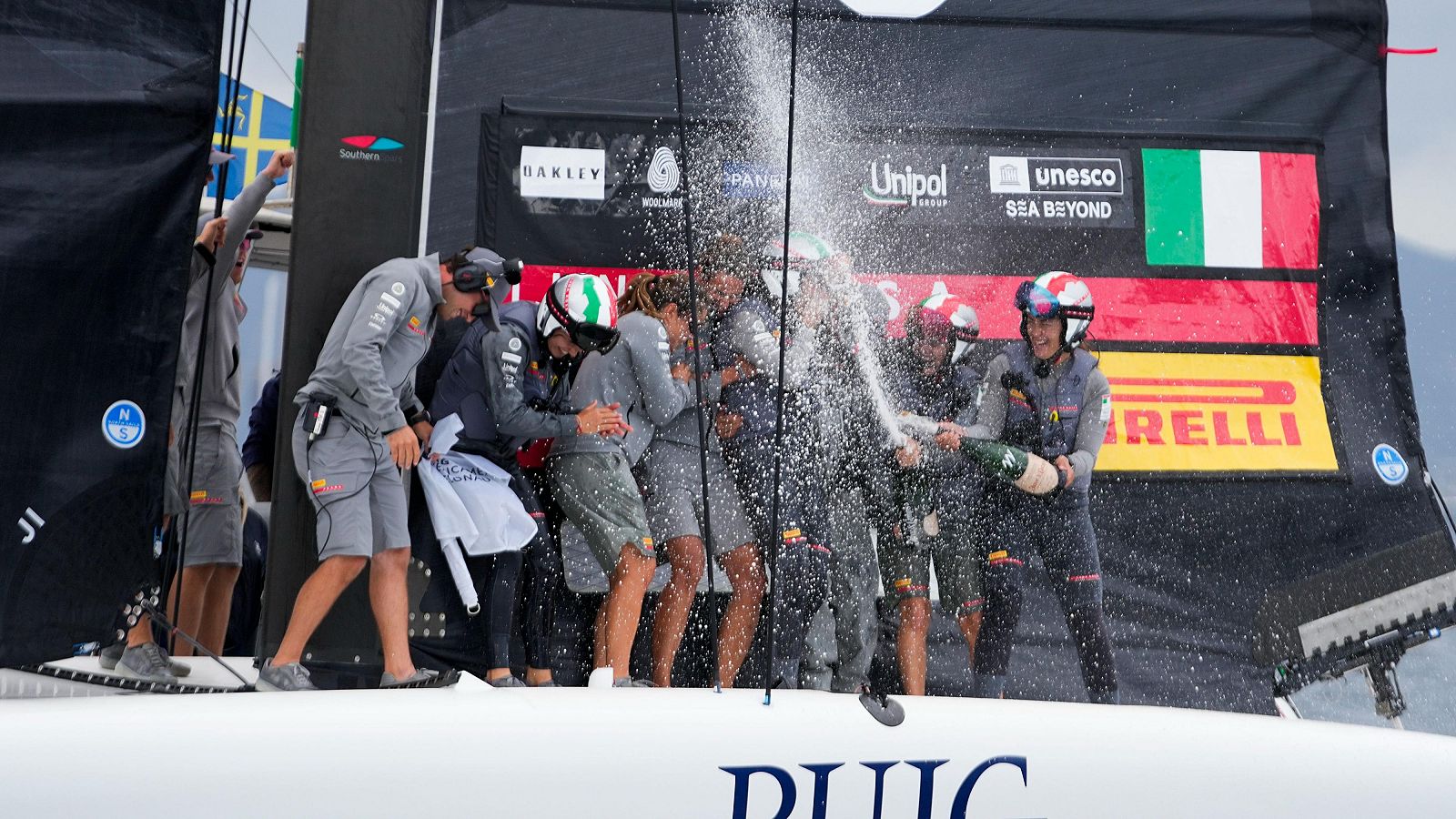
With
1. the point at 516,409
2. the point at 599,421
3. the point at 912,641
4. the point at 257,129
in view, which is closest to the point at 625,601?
the point at 599,421

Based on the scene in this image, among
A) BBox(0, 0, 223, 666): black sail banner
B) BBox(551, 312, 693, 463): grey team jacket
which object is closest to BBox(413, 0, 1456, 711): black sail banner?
BBox(551, 312, 693, 463): grey team jacket

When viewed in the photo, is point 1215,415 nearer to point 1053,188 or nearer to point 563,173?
point 1053,188

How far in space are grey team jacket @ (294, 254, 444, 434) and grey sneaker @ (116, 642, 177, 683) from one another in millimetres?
658

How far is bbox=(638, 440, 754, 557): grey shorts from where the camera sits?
4051 millimetres

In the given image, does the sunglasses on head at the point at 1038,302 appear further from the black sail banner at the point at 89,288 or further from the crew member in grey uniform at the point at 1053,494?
the black sail banner at the point at 89,288

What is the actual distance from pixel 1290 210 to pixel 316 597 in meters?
3.59

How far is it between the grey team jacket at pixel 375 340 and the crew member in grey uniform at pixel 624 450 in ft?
1.94

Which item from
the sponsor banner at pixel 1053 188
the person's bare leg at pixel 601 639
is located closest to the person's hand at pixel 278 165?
the person's bare leg at pixel 601 639

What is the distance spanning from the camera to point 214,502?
342cm

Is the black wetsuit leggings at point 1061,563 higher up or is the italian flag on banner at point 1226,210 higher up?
the italian flag on banner at point 1226,210

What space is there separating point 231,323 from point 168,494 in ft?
3.09

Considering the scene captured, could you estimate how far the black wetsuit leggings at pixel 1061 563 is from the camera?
14.0 ft

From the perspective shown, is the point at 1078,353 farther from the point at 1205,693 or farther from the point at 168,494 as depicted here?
the point at 168,494

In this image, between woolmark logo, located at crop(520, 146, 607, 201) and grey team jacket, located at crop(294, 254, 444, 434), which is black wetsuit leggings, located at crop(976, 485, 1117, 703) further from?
grey team jacket, located at crop(294, 254, 444, 434)
